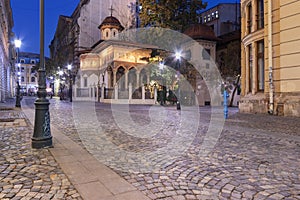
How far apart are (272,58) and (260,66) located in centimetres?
153

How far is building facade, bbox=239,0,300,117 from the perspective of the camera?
38.9 feet

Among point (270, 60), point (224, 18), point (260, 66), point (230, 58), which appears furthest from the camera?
point (224, 18)

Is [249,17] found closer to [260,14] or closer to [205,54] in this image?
[260,14]

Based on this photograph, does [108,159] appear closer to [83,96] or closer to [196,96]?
[196,96]

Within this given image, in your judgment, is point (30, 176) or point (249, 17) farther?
point (249, 17)

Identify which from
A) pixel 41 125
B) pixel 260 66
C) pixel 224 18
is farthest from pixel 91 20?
pixel 41 125

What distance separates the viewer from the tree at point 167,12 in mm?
20953

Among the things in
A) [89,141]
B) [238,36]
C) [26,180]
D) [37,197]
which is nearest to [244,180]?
[37,197]

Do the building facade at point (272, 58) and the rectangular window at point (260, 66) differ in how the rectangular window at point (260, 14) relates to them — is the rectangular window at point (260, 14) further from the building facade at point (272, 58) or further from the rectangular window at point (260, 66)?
the rectangular window at point (260, 66)

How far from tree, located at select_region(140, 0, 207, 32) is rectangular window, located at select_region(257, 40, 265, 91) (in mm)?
8808

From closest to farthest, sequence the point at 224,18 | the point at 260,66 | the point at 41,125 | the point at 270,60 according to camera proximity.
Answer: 1. the point at 41,125
2. the point at 270,60
3. the point at 260,66
4. the point at 224,18

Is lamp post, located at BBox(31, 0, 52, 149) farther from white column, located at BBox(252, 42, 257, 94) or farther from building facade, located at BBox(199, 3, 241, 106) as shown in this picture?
building facade, located at BBox(199, 3, 241, 106)

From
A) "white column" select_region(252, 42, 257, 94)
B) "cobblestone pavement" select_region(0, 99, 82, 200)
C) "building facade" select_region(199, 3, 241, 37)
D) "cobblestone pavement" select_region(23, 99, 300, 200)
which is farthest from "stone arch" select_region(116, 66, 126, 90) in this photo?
"cobblestone pavement" select_region(0, 99, 82, 200)

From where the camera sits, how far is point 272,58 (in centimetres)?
1295
